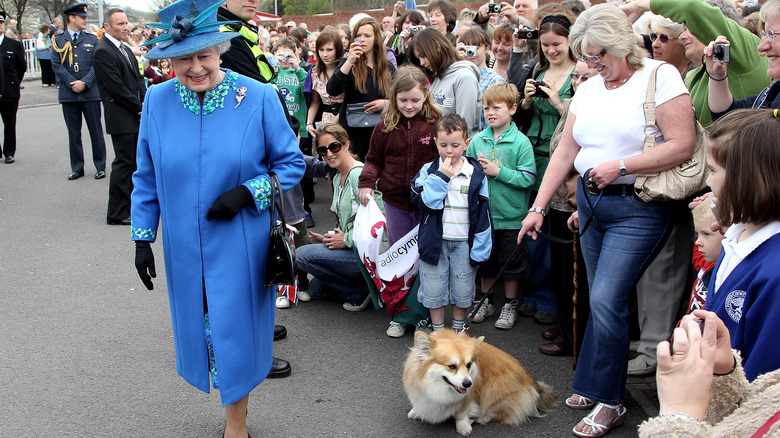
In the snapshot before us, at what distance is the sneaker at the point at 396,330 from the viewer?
15.0ft

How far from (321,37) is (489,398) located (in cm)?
472

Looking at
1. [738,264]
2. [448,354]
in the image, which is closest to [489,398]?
[448,354]

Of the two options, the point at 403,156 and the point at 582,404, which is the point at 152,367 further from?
the point at 582,404

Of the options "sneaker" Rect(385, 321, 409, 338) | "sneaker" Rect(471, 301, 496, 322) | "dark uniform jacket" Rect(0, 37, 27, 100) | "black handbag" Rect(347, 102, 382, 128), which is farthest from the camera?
"dark uniform jacket" Rect(0, 37, 27, 100)

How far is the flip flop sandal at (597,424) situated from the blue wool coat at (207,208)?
1634 mm

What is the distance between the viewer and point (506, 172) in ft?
14.5

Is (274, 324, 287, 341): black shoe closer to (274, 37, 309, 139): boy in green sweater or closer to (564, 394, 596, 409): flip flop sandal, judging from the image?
(564, 394, 596, 409): flip flop sandal

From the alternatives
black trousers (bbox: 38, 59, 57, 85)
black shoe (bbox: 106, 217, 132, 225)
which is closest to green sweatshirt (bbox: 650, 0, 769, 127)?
black shoe (bbox: 106, 217, 132, 225)

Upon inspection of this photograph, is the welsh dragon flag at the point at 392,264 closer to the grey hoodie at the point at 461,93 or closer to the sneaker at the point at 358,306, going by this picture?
the sneaker at the point at 358,306

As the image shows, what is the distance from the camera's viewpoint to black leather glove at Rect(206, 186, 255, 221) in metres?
2.84

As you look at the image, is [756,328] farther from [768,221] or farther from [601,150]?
[601,150]

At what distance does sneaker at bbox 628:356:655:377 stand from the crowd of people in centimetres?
2

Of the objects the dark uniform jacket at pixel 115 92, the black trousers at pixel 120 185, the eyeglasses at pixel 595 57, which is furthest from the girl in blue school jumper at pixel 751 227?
the dark uniform jacket at pixel 115 92

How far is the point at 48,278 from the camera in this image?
5738 millimetres
